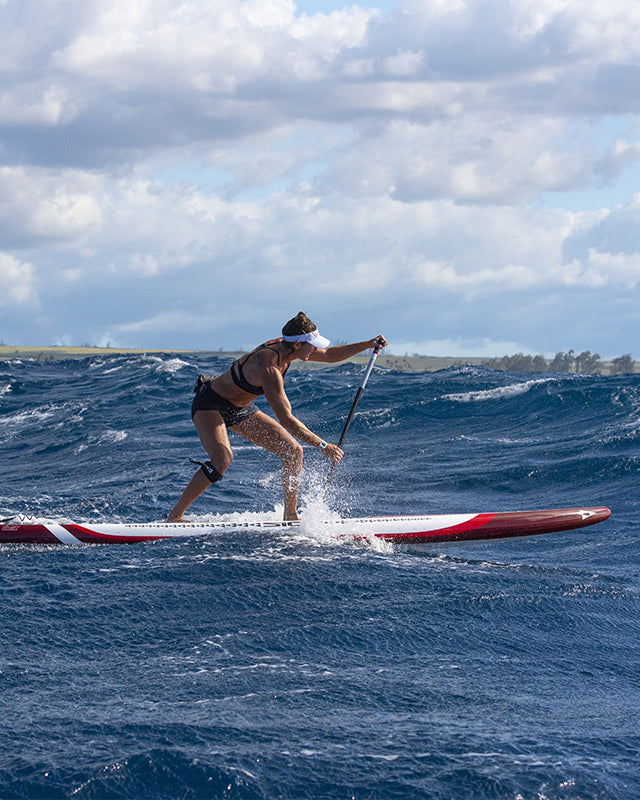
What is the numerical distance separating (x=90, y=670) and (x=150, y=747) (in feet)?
3.81

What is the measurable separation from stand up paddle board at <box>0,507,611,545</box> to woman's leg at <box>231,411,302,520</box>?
1.15 feet

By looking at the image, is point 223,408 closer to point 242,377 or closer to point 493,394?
point 242,377

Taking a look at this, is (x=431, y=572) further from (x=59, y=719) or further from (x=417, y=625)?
(x=59, y=719)

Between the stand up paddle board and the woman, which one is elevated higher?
the woman

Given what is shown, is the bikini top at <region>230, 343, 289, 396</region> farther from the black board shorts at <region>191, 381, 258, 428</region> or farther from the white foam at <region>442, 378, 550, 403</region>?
the white foam at <region>442, 378, 550, 403</region>

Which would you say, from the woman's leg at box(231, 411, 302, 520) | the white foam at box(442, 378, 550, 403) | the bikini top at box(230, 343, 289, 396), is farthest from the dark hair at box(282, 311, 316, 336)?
the white foam at box(442, 378, 550, 403)

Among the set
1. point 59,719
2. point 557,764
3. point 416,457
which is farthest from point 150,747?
point 416,457

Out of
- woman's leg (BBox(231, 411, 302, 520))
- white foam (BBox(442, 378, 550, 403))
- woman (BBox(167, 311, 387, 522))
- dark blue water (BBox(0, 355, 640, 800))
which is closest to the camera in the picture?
dark blue water (BBox(0, 355, 640, 800))

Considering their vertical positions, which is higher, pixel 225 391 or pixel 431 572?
pixel 225 391

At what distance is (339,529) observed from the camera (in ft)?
26.2

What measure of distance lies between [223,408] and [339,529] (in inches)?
65.4

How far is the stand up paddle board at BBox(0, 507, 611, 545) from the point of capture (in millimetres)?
7887

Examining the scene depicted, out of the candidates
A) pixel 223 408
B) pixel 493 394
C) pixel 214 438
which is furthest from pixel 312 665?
pixel 493 394

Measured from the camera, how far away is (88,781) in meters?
3.57
